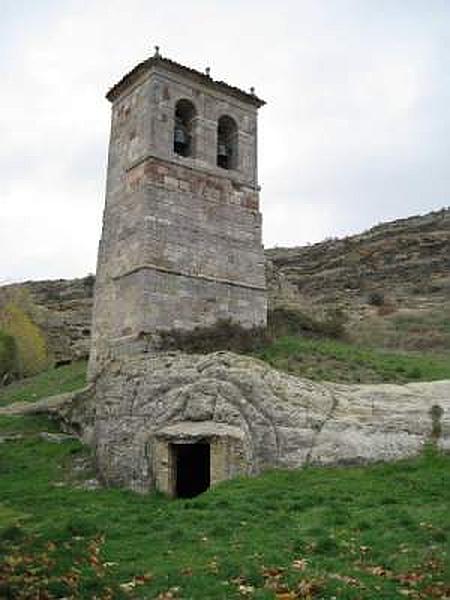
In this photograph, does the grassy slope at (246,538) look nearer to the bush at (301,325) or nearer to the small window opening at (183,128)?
the bush at (301,325)

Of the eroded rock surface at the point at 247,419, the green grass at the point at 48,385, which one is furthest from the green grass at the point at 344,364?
the green grass at the point at 48,385

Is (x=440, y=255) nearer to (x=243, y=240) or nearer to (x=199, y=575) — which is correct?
(x=243, y=240)

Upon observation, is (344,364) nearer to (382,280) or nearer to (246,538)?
(246,538)

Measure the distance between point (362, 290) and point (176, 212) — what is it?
26.3 metres

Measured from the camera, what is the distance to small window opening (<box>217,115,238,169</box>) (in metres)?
21.9

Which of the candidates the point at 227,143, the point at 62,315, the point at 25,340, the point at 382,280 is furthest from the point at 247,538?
the point at 382,280

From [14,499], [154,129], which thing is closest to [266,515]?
[14,499]

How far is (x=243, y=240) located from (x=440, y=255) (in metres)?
29.0

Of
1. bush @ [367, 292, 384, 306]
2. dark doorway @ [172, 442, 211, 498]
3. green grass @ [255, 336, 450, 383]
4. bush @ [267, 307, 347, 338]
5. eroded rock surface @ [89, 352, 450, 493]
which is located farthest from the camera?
bush @ [367, 292, 384, 306]

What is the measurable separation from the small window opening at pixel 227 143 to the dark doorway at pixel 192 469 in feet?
32.8

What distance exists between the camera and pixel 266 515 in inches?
425

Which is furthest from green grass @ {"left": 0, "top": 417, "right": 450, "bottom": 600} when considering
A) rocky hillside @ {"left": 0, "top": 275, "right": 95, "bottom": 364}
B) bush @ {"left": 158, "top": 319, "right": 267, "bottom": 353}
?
rocky hillside @ {"left": 0, "top": 275, "right": 95, "bottom": 364}

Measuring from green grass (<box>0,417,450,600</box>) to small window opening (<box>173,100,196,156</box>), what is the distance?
11352mm

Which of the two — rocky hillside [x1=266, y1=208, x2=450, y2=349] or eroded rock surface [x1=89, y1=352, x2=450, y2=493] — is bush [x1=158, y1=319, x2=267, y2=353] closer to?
eroded rock surface [x1=89, y1=352, x2=450, y2=493]
